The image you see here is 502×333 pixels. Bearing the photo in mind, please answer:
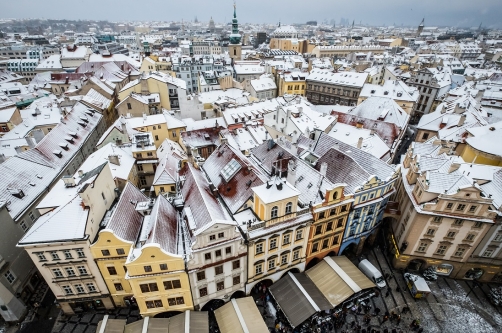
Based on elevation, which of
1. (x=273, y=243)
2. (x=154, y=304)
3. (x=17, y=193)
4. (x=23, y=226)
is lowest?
(x=154, y=304)

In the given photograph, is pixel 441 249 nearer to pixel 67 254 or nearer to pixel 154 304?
pixel 154 304

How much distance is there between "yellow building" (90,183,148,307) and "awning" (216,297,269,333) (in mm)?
14075

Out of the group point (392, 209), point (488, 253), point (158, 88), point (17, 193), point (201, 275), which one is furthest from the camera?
point (158, 88)

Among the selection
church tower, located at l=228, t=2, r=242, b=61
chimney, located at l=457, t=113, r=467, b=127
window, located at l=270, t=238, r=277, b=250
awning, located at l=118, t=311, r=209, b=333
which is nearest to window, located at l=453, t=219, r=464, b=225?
window, located at l=270, t=238, r=277, b=250

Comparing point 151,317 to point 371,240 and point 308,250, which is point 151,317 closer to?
point 308,250

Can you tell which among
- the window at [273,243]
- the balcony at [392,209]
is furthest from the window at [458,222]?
the window at [273,243]

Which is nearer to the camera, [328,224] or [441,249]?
[328,224]

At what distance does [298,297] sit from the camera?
3869 centimetres

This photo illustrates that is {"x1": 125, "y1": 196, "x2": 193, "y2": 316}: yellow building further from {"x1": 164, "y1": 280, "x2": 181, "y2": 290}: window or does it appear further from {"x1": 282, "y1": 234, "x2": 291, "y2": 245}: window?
{"x1": 282, "y1": 234, "x2": 291, "y2": 245}: window

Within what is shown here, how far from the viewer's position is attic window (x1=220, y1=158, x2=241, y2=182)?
4300 centimetres

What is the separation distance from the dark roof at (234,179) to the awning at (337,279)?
53.4ft

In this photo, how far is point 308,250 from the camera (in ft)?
140

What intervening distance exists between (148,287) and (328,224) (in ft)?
86.9

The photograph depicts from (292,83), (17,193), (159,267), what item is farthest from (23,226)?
(292,83)
